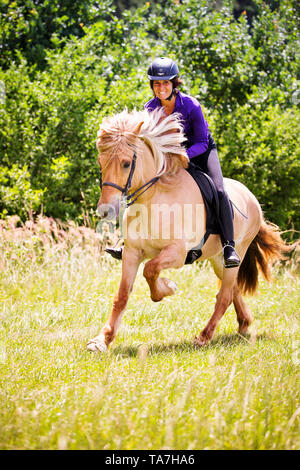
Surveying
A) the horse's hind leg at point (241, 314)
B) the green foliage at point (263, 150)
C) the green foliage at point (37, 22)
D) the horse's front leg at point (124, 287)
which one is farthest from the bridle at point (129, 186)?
the green foliage at point (37, 22)

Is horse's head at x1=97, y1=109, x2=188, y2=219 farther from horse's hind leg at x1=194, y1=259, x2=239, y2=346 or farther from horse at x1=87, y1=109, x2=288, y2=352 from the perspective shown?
horse's hind leg at x1=194, y1=259, x2=239, y2=346

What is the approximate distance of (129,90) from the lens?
33.7 ft

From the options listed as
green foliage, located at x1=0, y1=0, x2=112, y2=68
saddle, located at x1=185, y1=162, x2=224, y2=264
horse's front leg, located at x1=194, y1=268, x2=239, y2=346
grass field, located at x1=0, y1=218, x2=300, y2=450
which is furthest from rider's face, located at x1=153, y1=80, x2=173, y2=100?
green foliage, located at x1=0, y1=0, x2=112, y2=68

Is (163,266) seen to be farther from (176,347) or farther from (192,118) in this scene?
(192,118)

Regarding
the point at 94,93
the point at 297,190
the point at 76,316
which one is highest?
the point at 94,93

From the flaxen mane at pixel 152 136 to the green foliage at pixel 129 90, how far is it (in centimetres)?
375

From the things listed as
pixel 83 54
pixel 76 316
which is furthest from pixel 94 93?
pixel 76 316

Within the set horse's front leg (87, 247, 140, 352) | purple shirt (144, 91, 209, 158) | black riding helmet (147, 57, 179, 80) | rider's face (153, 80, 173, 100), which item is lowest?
horse's front leg (87, 247, 140, 352)

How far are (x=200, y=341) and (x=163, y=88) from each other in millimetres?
2468

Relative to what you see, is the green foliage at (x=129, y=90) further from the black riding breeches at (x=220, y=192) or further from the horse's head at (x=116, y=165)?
the horse's head at (x=116, y=165)

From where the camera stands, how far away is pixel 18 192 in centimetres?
875

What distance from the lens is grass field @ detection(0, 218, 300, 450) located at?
2.78 meters
